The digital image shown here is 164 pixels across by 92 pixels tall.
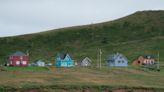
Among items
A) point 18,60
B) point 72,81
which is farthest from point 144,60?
point 72,81

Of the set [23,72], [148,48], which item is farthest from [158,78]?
[148,48]

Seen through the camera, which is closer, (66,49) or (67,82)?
(67,82)

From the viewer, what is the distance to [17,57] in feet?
353

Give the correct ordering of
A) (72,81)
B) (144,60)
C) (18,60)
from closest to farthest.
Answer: (72,81) < (18,60) < (144,60)

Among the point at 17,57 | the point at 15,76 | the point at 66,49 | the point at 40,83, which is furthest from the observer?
the point at 66,49

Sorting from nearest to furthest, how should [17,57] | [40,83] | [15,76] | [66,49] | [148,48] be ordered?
[40,83] → [15,76] → [17,57] → [148,48] → [66,49]

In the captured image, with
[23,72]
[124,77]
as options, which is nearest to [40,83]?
[23,72]

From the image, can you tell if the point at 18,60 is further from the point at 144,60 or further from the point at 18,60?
the point at 144,60

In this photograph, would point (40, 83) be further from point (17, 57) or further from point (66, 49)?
point (66, 49)

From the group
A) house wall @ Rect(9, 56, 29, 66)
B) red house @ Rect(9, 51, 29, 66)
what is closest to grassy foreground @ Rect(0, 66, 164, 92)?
house wall @ Rect(9, 56, 29, 66)

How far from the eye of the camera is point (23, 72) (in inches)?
3196

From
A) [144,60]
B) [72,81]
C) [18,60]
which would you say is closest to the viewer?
[72,81]

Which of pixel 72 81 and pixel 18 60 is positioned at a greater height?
pixel 18 60

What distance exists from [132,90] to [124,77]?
15.2m
